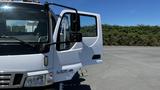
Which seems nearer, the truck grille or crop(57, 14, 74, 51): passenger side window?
the truck grille

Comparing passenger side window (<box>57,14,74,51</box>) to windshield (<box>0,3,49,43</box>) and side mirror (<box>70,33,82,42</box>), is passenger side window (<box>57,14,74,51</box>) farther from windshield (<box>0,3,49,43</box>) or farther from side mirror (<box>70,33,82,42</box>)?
windshield (<box>0,3,49,43</box>)

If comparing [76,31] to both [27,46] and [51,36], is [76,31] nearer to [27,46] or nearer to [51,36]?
[51,36]

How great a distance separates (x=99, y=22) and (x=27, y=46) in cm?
332

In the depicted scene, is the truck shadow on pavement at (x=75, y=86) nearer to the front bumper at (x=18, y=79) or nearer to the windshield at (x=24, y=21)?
the windshield at (x=24, y=21)

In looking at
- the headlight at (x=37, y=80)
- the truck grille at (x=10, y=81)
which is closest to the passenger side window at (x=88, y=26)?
the headlight at (x=37, y=80)

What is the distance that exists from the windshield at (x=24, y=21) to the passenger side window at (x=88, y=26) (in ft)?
6.70

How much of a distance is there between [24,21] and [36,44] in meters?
0.77

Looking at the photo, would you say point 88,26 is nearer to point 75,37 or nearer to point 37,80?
point 75,37

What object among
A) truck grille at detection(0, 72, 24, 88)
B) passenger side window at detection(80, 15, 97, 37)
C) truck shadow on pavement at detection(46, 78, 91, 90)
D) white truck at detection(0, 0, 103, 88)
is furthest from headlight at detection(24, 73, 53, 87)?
truck shadow on pavement at detection(46, 78, 91, 90)

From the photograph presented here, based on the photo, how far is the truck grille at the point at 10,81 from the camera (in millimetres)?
7270

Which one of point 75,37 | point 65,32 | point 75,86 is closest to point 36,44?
point 75,37

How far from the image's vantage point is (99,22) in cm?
1043

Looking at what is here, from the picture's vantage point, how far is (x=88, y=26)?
405 inches

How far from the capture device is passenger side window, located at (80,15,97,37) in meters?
10.0
